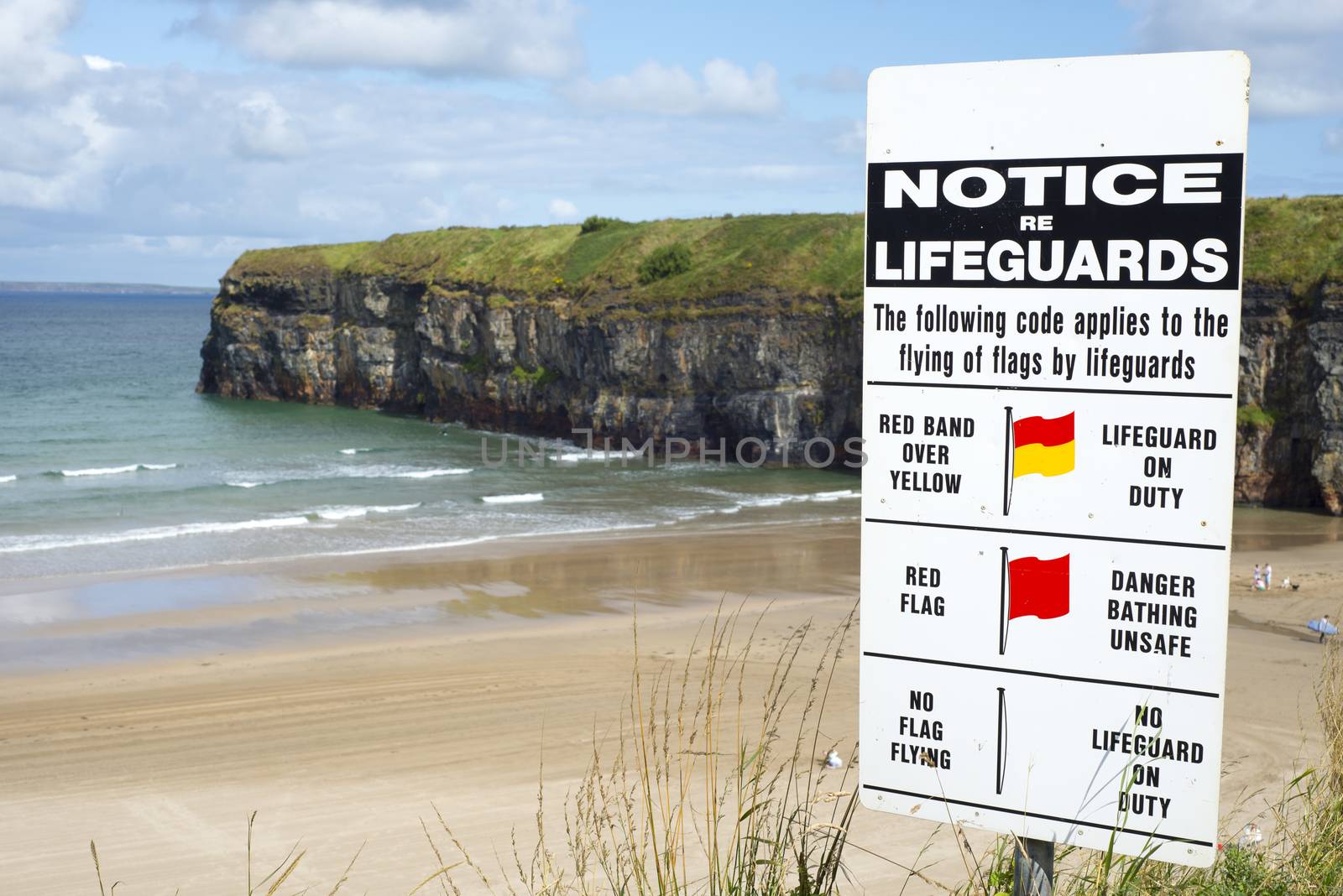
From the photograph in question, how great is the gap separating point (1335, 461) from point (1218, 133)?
32.0 m

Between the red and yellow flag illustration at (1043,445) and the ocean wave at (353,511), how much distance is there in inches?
1148

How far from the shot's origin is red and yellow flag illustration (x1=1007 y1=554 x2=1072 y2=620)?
2.28m

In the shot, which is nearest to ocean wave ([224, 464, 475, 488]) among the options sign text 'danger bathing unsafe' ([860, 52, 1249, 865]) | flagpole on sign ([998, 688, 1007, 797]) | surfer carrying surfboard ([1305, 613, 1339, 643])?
surfer carrying surfboard ([1305, 613, 1339, 643])

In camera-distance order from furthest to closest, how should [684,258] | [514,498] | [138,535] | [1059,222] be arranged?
[684,258], [514,498], [138,535], [1059,222]

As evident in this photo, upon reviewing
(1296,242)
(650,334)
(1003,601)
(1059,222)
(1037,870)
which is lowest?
(1037,870)

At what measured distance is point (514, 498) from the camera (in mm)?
33375

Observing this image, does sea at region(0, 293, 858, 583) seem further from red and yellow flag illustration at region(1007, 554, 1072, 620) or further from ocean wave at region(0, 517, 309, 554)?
red and yellow flag illustration at region(1007, 554, 1072, 620)

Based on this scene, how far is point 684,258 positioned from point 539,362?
25.5 feet

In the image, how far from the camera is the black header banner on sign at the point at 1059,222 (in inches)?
85.1

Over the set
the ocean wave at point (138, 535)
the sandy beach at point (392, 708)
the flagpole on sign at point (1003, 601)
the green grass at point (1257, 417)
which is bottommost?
the sandy beach at point (392, 708)

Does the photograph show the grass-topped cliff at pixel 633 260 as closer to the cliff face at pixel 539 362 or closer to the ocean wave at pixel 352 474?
the cliff face at pixel 539 362

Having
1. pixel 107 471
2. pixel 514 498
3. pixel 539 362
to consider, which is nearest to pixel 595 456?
pixel 539 362

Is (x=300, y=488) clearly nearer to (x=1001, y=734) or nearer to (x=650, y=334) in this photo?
(x=650, y=334)

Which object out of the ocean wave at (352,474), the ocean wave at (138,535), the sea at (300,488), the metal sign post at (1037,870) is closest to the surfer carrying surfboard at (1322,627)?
the sea at (300,488)
